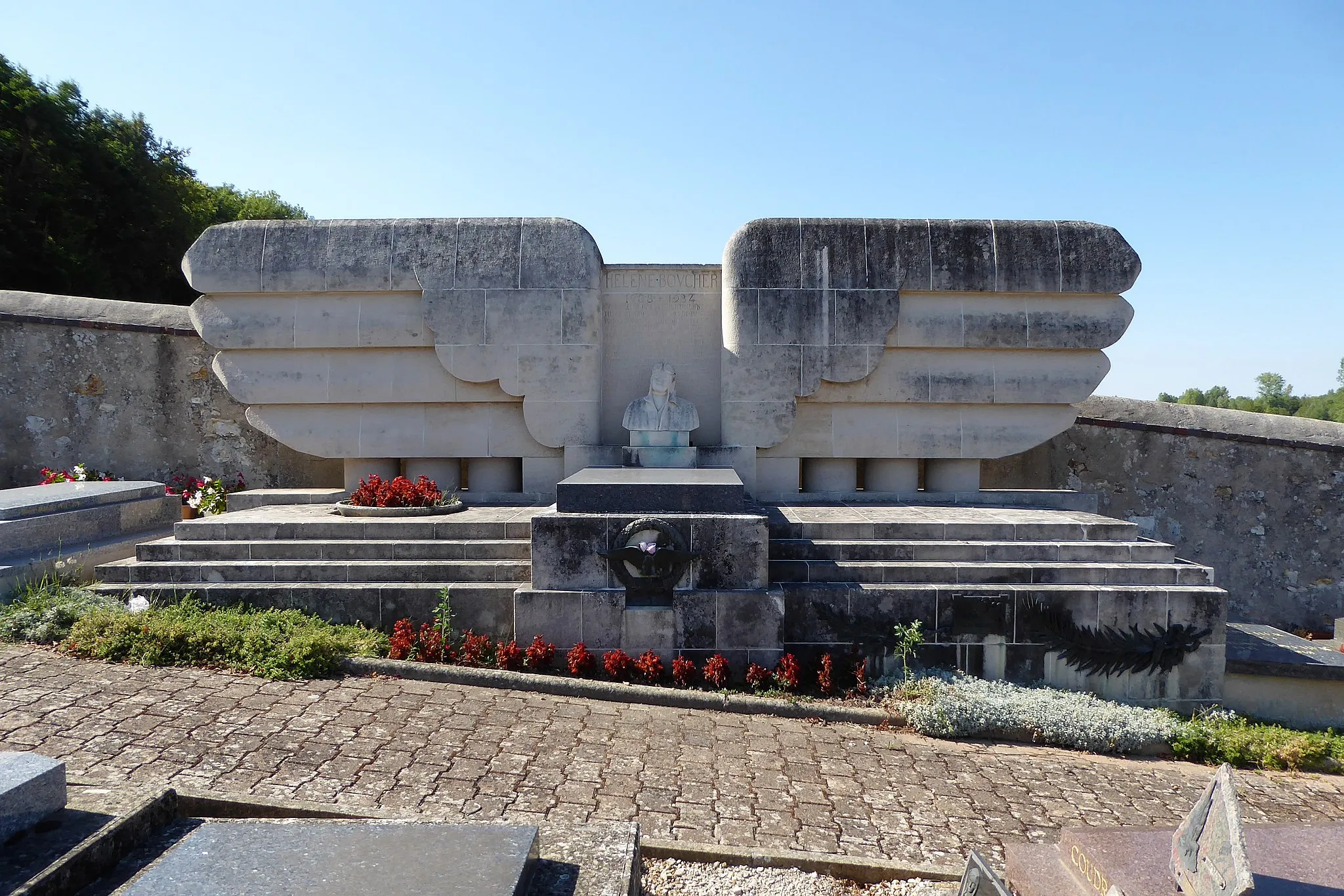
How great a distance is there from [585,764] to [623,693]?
51.9 inches

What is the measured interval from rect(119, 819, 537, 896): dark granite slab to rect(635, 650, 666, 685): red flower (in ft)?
10.2

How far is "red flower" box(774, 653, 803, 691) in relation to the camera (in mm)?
6316

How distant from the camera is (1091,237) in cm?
942

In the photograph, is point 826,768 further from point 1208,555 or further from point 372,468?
point 1208,555

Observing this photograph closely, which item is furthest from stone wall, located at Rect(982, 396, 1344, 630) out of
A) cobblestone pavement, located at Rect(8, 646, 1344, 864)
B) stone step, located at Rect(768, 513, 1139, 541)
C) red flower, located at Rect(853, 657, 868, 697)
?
cobblestone pavement, located at Rect(8, 646, 1344, 864)

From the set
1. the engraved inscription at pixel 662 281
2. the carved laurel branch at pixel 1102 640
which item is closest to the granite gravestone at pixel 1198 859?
the carved laurel branch at pixel 1102 640

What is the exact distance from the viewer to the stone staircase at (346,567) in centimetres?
690

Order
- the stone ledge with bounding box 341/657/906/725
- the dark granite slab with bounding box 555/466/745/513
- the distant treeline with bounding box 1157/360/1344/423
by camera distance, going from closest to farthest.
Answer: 1. the stone ledge with bounding box 341/657/906/725
2. the dark granite slab with bounding box 555/466/745/513
3. the distant treeline with bounding box 1157/360/1344/423

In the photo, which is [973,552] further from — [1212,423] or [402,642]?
[1212,423]

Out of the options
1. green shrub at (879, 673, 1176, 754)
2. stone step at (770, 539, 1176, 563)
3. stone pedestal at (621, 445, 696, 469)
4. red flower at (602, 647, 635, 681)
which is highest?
stone pedestal at (621, 445, 696, 469)

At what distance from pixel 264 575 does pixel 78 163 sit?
1603 centimetres

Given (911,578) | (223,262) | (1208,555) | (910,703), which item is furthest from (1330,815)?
(223,262)

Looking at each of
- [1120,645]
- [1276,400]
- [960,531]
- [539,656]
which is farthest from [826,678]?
[1276,400]

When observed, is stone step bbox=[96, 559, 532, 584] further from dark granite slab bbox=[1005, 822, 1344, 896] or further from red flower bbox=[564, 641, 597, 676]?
dark granite slab bbox=[1005, 822, 1344, 896]
